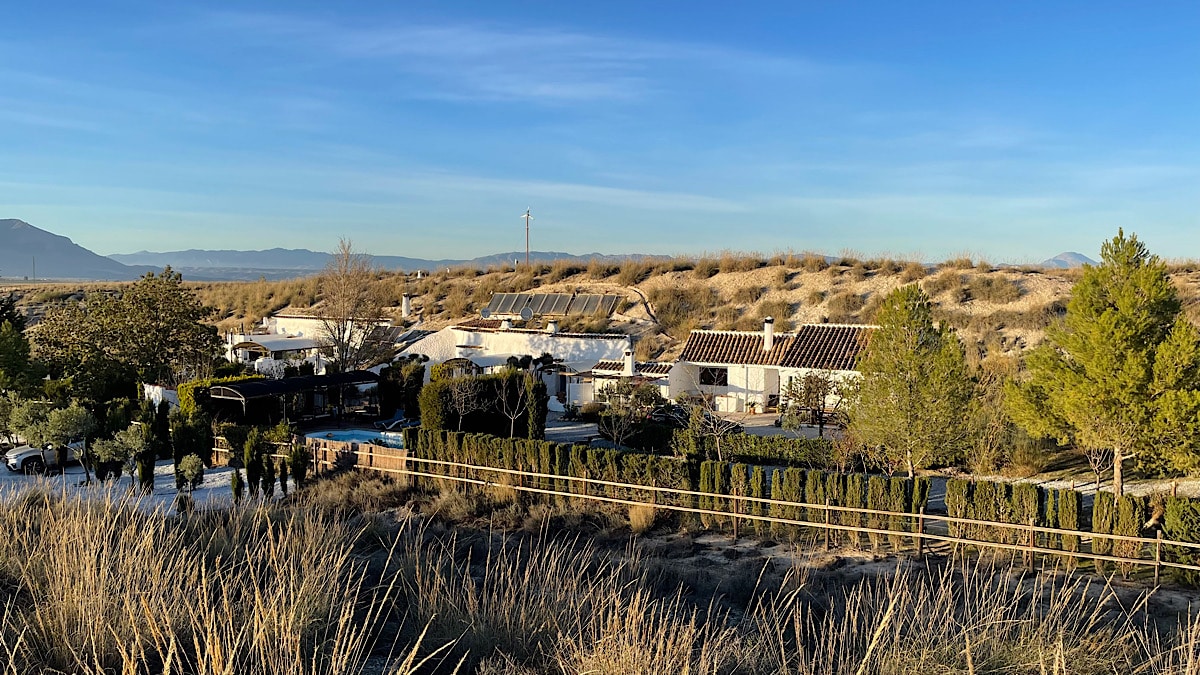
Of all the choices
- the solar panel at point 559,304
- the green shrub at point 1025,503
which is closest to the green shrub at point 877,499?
the green shrub at point 1025,503

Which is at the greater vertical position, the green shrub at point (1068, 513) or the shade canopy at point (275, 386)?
the shade canopy at point (275, 386)

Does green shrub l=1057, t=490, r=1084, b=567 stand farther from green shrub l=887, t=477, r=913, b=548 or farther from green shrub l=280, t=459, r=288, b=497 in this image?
green shrub l=280, t=459, r=288, b=497

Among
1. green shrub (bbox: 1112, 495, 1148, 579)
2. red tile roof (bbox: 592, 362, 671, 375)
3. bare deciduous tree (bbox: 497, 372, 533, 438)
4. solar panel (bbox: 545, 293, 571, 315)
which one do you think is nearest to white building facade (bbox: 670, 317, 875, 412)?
red tile roof (bbox: 592, 362, 671, 375)

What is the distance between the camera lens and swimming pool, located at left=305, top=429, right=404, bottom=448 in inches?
886

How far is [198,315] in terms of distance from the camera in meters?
30.3

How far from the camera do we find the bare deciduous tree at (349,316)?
36531mm

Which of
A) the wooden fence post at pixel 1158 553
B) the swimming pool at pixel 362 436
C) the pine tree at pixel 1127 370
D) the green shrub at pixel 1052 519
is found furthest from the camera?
the swimming pool at pixel 362 436

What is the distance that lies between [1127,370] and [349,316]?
31.3 m

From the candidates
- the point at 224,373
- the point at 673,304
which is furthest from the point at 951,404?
the point at 673,304

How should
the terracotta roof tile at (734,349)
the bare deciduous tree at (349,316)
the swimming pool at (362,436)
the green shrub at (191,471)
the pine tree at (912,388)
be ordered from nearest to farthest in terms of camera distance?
the pine tree at (912,388)
the green shrub at (191,471)
the swimming pool at (362,436)
the terracotta roof tile at (734,349)
the bare deciduous tree at (349,316)

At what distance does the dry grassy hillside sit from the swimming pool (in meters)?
18.1

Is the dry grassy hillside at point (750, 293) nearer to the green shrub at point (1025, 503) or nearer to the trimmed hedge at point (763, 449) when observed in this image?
the trimmed hedge at point (763, 449)

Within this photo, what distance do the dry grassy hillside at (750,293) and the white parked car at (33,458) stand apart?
24859 millimetres

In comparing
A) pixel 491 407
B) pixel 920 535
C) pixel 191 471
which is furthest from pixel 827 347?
pixel 191 471
